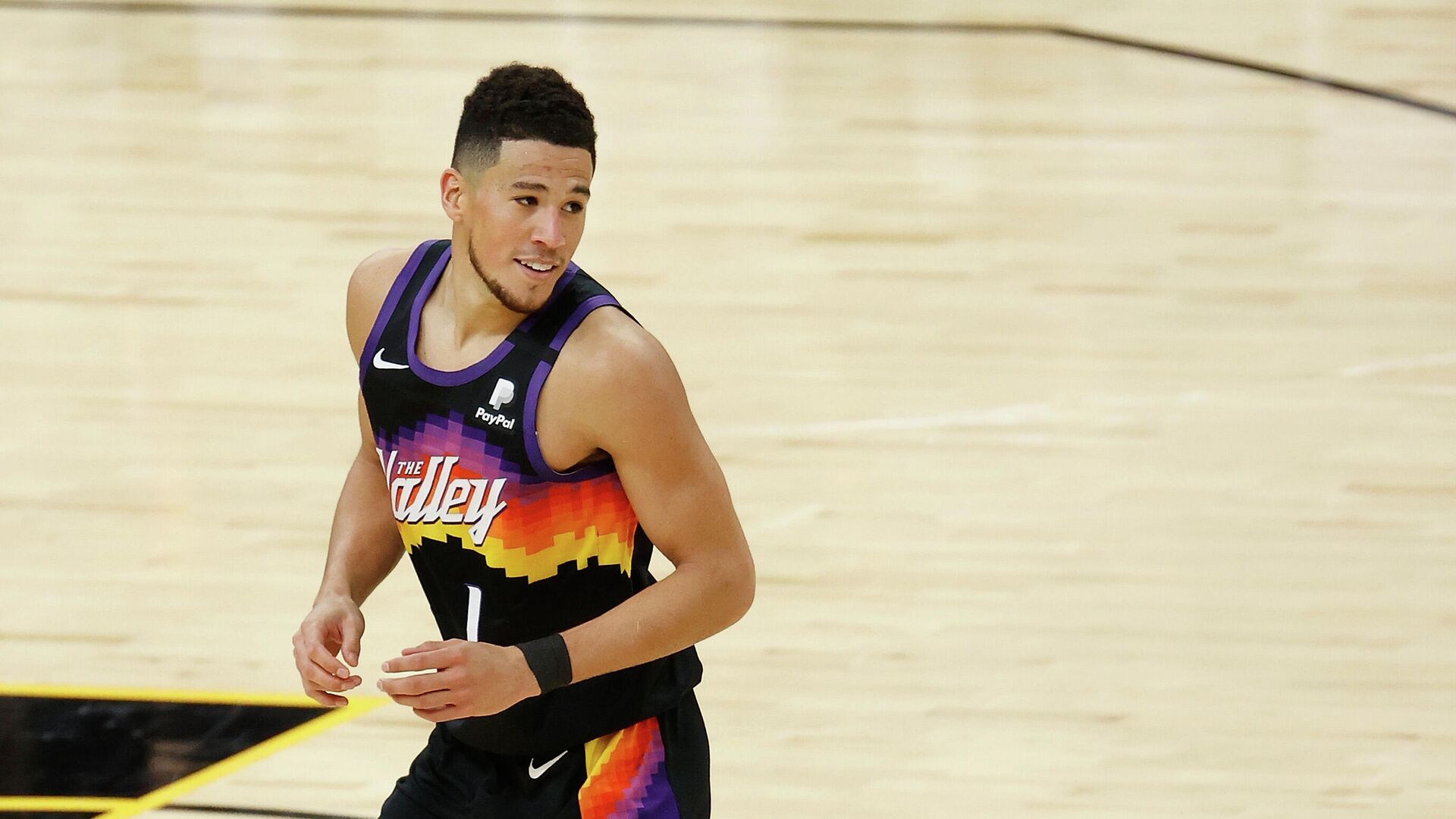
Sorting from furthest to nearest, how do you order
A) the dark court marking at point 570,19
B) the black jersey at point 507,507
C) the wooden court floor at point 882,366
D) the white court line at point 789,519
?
the dark court marking at point 570,19 < the white court line at point 789,519 < the wooden court floor at point 882,366 < the black jersey at point 507,507

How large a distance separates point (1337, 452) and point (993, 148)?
2.74m

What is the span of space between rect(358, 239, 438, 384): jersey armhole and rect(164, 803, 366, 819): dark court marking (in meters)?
1.44

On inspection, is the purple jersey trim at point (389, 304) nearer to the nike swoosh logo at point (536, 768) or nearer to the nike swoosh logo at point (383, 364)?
the nike swoosh logo at point (383, 364)

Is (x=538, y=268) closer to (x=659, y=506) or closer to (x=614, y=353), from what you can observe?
(x=614, y=353)

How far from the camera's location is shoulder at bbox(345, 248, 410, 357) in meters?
2.68

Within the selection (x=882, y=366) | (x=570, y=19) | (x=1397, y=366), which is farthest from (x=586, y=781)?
(x=570, y=19)

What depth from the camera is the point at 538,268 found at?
2.43 m

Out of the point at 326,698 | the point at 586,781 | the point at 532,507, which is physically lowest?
the point at 586,781

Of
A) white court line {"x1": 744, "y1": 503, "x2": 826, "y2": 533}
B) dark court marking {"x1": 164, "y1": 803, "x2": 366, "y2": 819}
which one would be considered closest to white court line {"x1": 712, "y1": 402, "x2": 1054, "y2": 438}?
white court line {"x1": 744, "y1": 503, "x2": 826, "y2": 533}

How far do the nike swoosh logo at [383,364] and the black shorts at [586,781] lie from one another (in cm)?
53

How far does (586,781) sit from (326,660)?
40 centimetres

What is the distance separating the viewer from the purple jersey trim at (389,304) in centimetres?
260

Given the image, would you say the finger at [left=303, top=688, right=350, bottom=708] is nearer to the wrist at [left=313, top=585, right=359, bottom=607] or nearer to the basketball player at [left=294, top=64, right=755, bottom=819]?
the basketball player at [left=294, top=64, right=755, bottom=819]

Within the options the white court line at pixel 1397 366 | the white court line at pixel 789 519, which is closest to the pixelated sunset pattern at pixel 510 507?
the white court line at pixel 789 519
